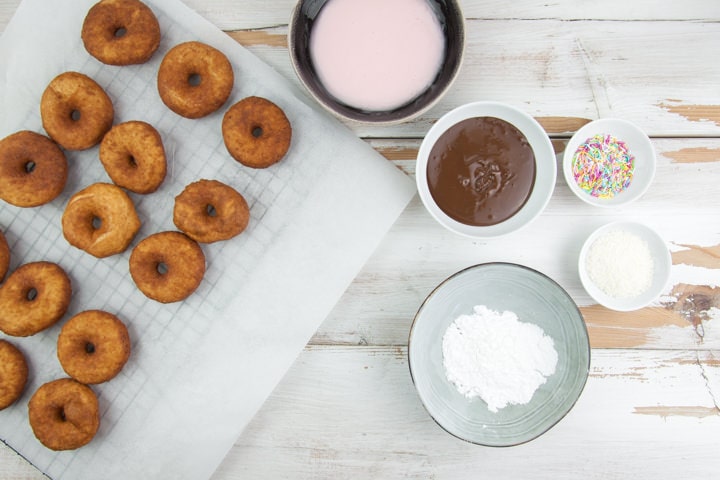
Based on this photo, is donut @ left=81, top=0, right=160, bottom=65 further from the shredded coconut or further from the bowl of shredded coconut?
the shredded coconut

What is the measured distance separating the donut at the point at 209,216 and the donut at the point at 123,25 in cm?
34

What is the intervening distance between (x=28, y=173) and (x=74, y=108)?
0.61 feet

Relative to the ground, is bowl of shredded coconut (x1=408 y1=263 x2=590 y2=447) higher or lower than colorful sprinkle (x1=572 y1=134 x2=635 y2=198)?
lower

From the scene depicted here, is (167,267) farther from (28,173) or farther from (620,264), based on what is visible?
(620,264)

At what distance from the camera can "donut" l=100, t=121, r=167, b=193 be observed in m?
1.33

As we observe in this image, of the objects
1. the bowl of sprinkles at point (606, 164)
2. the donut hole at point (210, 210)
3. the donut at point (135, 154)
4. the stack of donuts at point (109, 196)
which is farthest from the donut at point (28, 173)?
the bowl of sprinkles at point (606, 164)

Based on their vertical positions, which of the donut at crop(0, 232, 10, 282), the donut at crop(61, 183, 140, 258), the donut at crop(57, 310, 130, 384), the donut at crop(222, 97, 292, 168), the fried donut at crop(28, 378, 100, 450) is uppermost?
the donut at crop(222, 97, 292, 168)

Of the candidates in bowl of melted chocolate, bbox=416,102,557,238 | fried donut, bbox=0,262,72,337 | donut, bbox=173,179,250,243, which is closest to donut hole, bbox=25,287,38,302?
fried donut, bbox=0,262,72,337

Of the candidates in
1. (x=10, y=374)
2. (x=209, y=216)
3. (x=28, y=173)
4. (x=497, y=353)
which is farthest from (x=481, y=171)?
(x=10, y=374)

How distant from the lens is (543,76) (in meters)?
1.42

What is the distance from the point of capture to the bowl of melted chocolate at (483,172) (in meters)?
1.29

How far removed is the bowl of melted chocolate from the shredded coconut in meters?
0.21

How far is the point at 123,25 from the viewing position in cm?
134

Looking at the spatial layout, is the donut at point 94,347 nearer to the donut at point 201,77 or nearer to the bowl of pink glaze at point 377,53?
the donut at point 201,77
